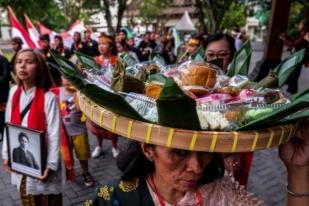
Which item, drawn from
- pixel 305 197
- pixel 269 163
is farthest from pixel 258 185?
pixel 305 197

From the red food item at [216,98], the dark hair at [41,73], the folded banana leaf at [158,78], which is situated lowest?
the dark hair at [41,73]

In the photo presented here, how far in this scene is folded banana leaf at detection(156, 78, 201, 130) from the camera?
0.84m

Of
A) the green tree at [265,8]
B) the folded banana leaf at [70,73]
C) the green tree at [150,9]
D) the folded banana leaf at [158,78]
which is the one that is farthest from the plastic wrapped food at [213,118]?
the green tree at [150,9]

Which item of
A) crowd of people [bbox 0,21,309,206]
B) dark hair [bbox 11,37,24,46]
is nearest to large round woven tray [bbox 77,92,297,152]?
crowd of people [bbox 0,21,309,206]

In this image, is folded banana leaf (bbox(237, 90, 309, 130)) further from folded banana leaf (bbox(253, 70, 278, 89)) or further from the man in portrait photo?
the man in portrait photo

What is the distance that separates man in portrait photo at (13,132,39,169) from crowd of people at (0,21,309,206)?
1.4 inches

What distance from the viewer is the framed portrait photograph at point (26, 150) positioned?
2.49 metres

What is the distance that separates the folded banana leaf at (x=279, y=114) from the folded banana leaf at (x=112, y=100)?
34 centimetres

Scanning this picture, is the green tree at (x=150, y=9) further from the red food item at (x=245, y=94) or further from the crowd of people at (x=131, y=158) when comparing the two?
the red food item at (x=245, y=94)

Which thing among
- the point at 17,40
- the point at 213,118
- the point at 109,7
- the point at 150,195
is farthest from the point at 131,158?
the point at 109,7

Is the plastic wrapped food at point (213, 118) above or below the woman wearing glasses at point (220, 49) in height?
below

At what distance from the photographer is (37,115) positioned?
258 cm

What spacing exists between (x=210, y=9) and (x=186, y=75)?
14139 millimetres

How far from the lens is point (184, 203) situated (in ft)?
4.24
